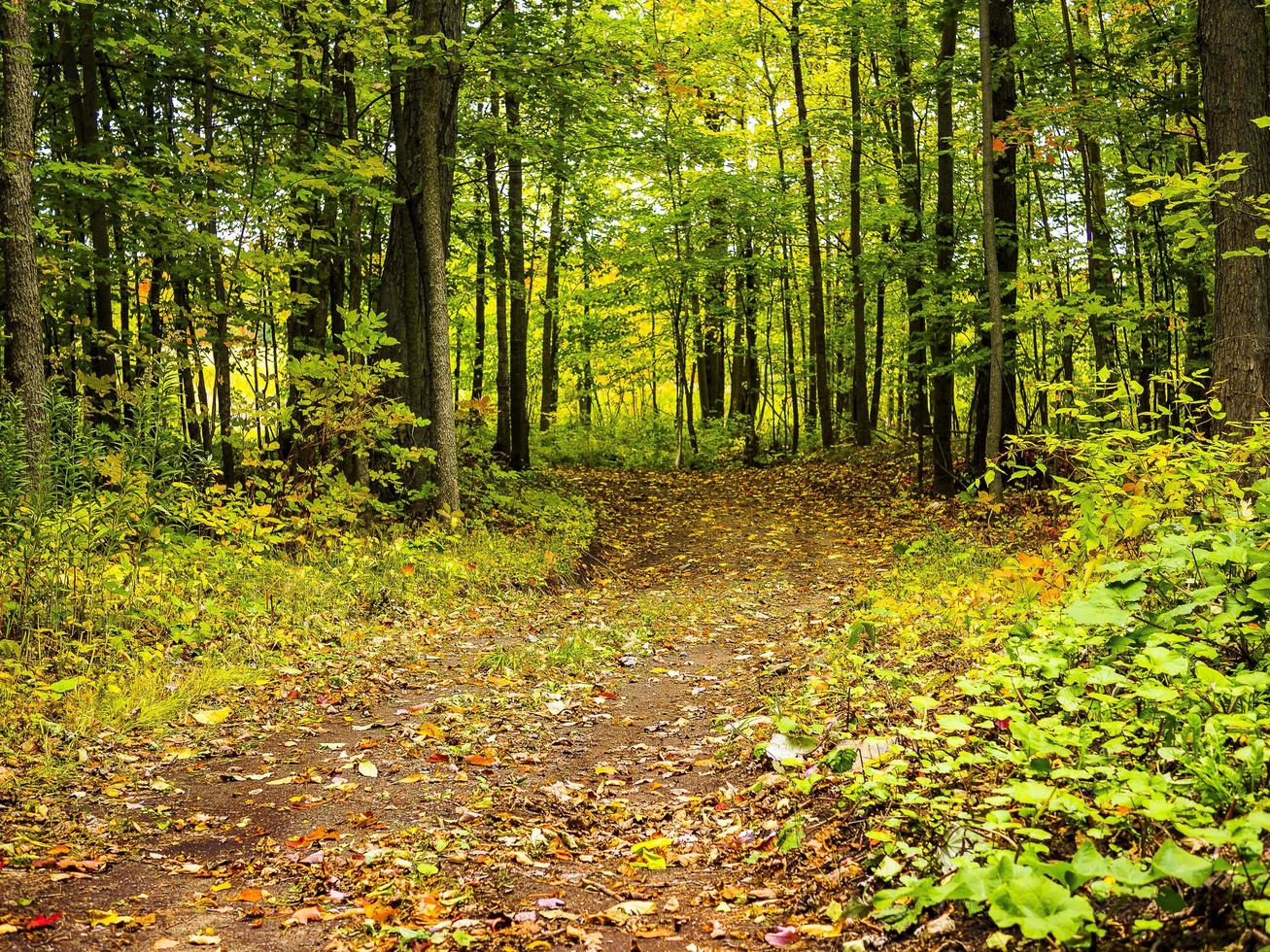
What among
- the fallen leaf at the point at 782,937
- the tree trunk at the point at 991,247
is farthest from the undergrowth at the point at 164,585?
the tree trunk at the point at 991,247

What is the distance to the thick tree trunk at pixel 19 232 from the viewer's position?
731 cm

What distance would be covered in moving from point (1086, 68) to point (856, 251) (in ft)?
24.8

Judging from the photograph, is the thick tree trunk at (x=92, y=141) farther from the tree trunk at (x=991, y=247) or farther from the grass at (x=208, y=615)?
the tree trunk at (x=991, y=247)

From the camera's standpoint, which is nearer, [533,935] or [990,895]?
[990,895]

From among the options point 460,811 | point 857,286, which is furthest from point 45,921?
point 857,286

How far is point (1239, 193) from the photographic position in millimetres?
7680

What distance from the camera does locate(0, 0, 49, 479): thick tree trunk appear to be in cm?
731

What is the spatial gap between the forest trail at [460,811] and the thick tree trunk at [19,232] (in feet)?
12.6

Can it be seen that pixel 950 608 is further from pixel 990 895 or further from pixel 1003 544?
pixel 990 895

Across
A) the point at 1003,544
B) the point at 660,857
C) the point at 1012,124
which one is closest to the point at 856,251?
the point at 1012,124

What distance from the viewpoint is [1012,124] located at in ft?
34.8

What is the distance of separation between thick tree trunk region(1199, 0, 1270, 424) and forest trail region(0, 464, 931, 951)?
435 centimetres

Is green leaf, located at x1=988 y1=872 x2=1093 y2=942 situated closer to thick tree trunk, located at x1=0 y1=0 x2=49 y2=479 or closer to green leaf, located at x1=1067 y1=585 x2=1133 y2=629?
green leaf, located at x1=1067 y1=585 x2=1133 y2=629

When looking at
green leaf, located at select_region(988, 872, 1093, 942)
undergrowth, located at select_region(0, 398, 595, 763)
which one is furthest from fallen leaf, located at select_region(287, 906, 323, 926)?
green leaf, located at select_region(988, 872, 1093, 942)
